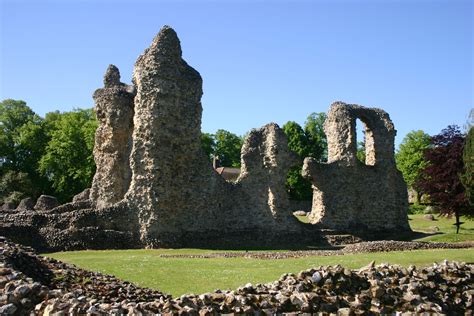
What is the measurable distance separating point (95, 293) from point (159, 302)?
9.30 ft

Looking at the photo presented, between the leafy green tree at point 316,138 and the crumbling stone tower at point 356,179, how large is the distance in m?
31.0

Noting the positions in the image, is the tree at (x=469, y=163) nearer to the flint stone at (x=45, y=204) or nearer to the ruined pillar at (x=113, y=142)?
the ruined pillar at (x=113, y=142)

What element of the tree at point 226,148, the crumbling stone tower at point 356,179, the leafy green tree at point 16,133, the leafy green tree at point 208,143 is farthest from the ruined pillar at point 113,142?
the tree at point 226,148

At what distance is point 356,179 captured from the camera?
111 feet

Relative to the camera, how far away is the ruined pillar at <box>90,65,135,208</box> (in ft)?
98.4

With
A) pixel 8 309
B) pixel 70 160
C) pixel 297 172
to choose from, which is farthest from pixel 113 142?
pixel 297 172

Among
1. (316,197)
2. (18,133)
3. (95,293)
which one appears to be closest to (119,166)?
(316,197)

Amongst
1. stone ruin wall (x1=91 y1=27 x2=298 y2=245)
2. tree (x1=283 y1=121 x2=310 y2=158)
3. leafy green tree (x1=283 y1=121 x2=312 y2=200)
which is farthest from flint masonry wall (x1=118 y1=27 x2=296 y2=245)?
tree (x1=283 y1=121 x2=310 y2=158)

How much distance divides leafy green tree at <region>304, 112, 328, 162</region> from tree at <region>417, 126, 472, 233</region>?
32.0m

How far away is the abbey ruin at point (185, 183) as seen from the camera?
86.7 feet

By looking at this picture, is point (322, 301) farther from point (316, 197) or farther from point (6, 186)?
point (6, 186)

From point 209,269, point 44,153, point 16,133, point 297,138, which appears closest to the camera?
point 209,269

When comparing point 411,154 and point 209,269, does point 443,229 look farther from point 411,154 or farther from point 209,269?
point 411,154

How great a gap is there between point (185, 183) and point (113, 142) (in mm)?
5744
